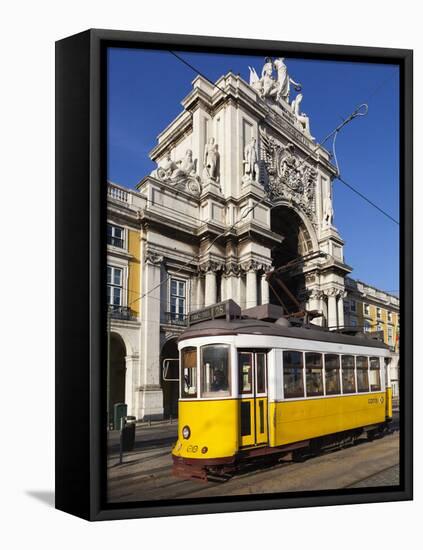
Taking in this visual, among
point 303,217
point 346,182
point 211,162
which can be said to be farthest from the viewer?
point 303,217

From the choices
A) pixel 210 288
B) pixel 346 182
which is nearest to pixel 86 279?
pixel 210 288

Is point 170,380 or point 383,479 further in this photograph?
point 383,479

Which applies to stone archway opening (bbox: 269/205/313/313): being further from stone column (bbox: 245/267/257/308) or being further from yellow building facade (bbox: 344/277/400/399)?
yellow building facade (bbox: 344/277/400/399)

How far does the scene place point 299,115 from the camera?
12555mm

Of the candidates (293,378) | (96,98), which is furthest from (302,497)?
(96,98)

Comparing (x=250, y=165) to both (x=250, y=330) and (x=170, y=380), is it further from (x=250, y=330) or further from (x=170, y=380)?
(x=170, y=380)

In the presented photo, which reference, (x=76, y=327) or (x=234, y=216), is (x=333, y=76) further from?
(x=76, y=327)

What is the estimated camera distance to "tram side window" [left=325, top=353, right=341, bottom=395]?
40.2 feet

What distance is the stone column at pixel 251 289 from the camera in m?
11.9

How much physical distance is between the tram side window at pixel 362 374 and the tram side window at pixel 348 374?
0.15 metres

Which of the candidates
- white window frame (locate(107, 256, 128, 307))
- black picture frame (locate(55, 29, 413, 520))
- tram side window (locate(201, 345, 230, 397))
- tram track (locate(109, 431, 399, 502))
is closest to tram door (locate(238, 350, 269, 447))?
tram side window (locate(201, 345, 230, 397))

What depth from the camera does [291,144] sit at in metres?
13.2

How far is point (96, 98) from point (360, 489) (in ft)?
23.9

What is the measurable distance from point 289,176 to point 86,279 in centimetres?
459
